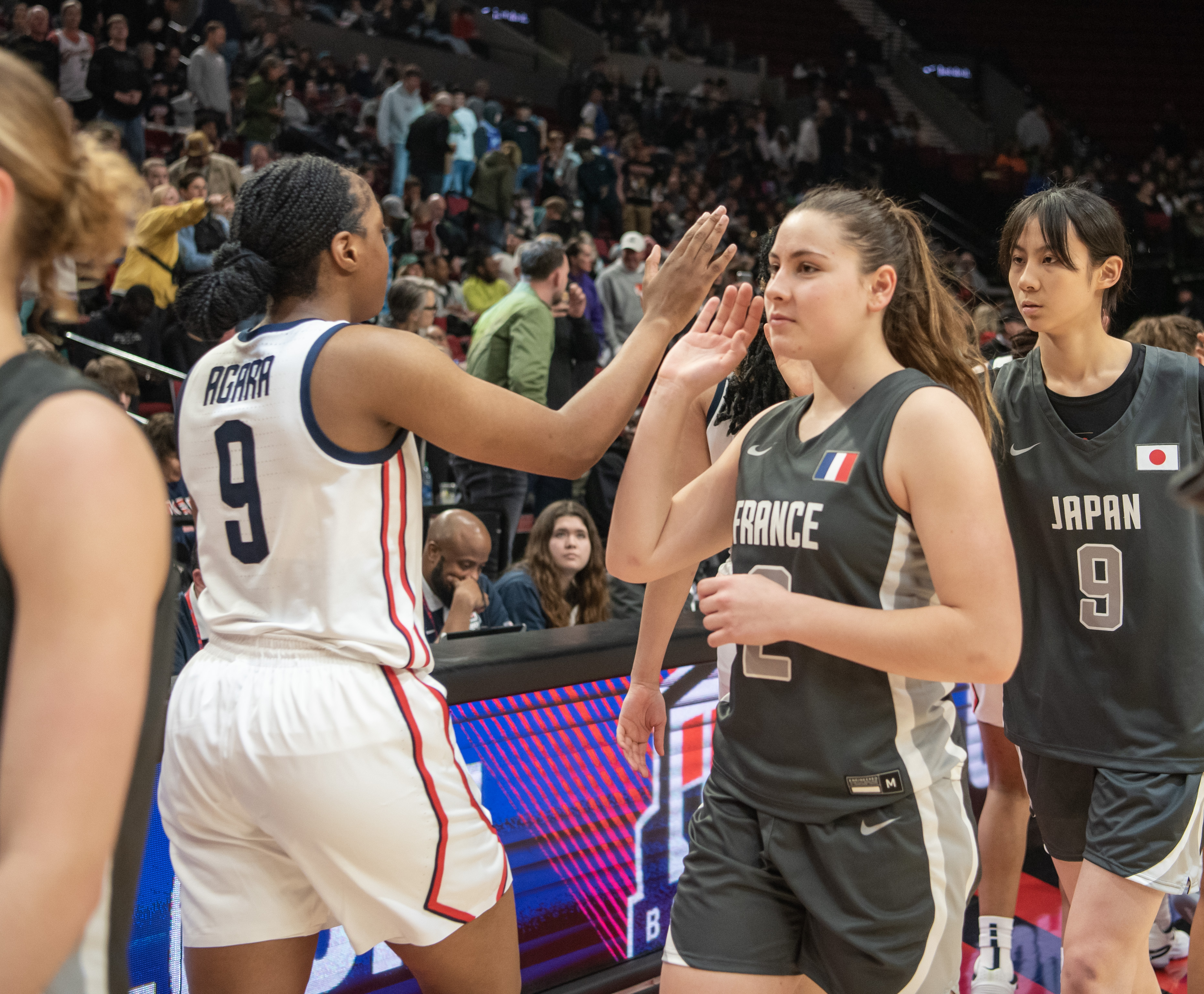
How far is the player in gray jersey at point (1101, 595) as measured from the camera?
2240mm

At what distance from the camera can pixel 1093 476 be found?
2402 millimetres

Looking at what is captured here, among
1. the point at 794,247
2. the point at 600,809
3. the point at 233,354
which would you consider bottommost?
the point at 600,809

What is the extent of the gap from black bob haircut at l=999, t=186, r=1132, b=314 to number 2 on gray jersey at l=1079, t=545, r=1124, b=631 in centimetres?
64

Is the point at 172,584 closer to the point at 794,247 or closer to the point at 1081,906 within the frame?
the point at 794,247

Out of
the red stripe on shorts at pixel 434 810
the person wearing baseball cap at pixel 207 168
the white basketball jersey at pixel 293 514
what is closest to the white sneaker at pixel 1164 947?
the red stripe on shorts at pixel 434 810

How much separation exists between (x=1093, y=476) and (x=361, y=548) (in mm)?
1591

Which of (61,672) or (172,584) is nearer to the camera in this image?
(61,672)

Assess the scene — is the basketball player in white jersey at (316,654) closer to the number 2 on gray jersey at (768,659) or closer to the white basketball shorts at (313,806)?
the white basketball shorts at (313,806)

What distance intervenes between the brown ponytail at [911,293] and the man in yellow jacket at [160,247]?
5.82 meters

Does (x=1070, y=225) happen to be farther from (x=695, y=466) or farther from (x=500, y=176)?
(x=500, y=176)

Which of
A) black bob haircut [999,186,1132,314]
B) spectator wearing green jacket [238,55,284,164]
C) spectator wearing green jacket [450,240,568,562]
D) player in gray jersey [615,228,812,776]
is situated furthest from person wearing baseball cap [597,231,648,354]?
black bob haircut [999,186,1132,314]

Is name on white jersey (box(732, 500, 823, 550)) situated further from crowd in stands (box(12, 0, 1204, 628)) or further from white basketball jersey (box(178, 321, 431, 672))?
crowd in stands (box(12, 0, 1204, 628))

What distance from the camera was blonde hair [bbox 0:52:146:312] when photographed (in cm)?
96

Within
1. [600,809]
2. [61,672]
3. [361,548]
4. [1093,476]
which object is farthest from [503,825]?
[61,672]
